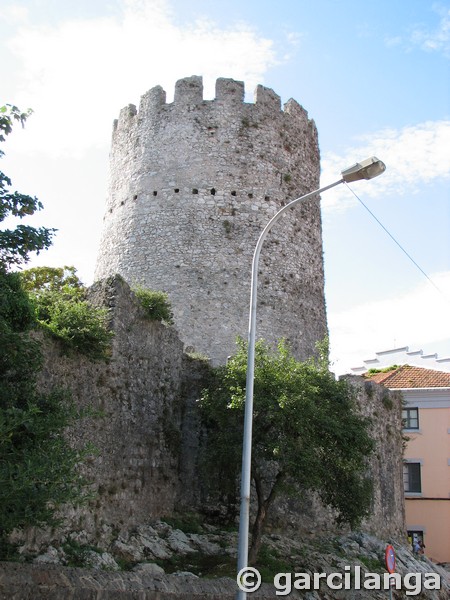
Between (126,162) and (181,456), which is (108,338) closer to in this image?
(181,456)

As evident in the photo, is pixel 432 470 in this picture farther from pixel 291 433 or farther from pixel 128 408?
pixel 128 408

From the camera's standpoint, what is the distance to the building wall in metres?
30.4

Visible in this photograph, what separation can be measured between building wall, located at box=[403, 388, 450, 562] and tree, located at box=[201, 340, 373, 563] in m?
15.5

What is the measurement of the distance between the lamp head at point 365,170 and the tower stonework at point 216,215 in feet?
29.9

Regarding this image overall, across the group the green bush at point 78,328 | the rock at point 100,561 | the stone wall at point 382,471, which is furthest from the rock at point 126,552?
the stone wall at point 382,471

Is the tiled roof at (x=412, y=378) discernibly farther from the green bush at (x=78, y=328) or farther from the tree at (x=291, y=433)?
the green bush at (x=78, y=328)

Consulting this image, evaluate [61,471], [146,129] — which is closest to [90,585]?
[61,471]

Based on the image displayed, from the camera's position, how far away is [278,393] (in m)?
14.6

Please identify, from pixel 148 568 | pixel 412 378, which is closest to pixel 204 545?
pixel 148 568

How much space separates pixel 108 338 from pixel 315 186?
13470 mm

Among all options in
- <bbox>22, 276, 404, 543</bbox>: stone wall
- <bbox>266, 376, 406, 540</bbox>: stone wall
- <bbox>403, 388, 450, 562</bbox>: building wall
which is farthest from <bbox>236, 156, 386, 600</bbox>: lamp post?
<bbox>403, 388, 450, 562</bbox>: building wall

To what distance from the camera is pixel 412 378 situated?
3397 cm

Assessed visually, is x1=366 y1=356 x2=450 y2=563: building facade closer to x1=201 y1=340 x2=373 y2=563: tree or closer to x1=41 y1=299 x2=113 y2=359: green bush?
x1=201 y1=340 x2=373 y2=563: tree

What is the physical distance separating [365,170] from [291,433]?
220 inches
